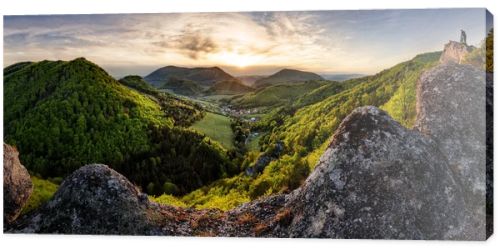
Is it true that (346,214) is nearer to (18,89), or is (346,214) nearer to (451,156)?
(451,156)

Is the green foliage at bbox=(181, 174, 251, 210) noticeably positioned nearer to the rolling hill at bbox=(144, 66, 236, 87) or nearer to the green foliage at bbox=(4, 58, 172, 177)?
the green foliage at bbox=(4, 58, 172, 177)

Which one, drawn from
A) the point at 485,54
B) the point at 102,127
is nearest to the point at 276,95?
the point at 102,127

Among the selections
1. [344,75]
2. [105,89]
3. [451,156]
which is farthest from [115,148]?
[451,156]

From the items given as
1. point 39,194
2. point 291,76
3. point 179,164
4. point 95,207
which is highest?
point 291,76

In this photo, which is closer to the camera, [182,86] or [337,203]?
[337,203]

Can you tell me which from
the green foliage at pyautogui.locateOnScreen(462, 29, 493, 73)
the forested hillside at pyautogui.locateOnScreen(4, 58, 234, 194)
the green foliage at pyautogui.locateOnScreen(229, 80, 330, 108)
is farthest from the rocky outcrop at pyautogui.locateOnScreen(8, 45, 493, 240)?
the green foliage at pyautogui.locateOnScreen(229, 80, 330, 108)

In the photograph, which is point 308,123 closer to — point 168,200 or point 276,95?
point 276,95
